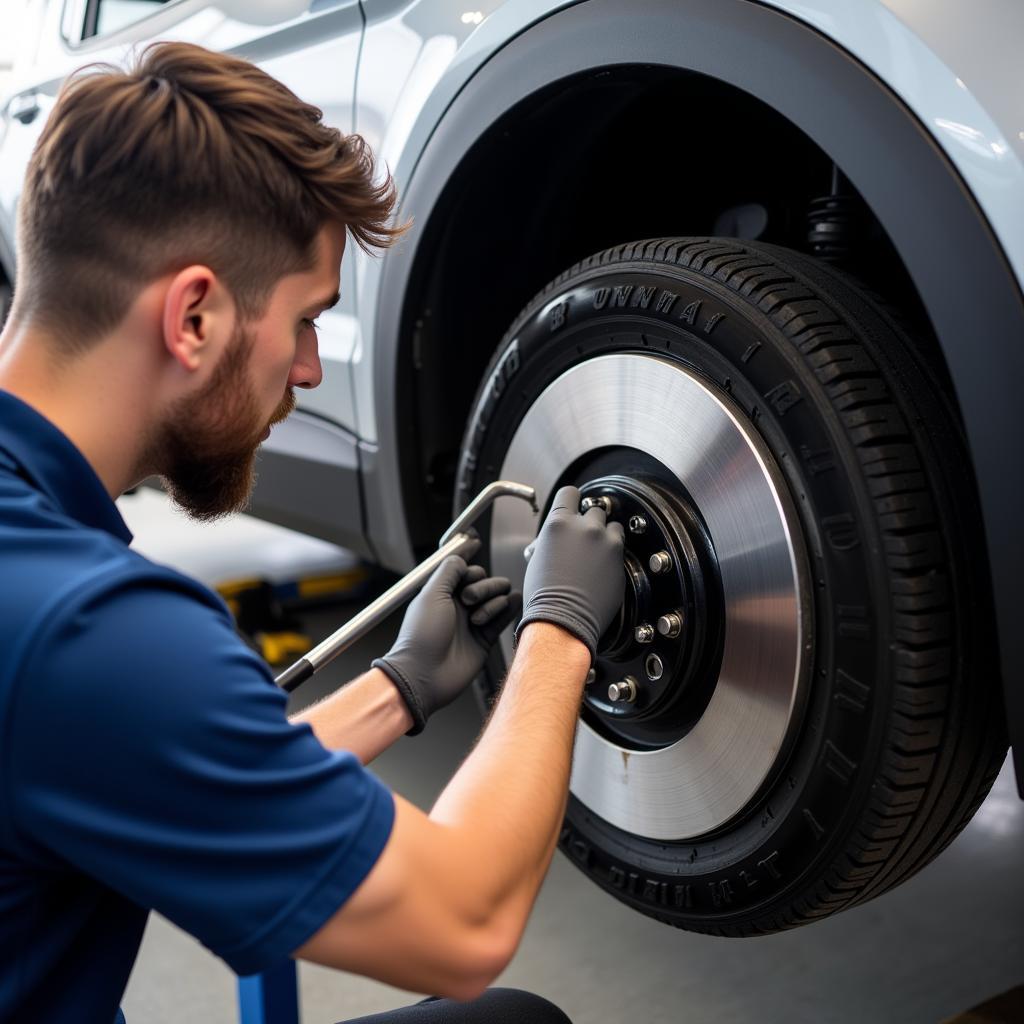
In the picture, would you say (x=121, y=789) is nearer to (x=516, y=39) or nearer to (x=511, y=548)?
(x=511, y=548)

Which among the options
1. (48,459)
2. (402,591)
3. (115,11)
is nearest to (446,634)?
(402,591)

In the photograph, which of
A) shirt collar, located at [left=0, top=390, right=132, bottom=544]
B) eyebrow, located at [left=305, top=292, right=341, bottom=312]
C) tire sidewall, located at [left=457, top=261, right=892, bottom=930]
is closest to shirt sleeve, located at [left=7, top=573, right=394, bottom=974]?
shirt collar, located at [left=0, top=390, right=132, bottom=544]

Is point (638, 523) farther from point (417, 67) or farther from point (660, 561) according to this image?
point (417, 67)

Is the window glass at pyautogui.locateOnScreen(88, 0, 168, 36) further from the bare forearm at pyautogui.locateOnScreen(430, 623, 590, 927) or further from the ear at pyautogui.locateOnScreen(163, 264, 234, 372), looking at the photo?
the bare forearm at pyautogui.locateOnScreen(430, 623, 590, 927)

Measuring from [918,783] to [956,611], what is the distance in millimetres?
128

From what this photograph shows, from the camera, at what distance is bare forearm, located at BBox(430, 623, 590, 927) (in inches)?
24.2

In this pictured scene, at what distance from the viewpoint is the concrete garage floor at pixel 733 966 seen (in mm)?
1098

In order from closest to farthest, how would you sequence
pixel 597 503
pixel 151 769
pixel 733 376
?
pixel 151 769, pixel 733 376, pixel 597 503

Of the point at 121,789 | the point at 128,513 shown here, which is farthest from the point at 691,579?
the point at 128,513

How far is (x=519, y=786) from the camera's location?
0.66 meters

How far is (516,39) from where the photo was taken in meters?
0.99

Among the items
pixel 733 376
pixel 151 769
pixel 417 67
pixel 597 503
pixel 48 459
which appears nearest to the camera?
pixel 151 769

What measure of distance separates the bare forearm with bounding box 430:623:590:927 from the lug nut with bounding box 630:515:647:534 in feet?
0.57

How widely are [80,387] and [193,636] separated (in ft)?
0.68
